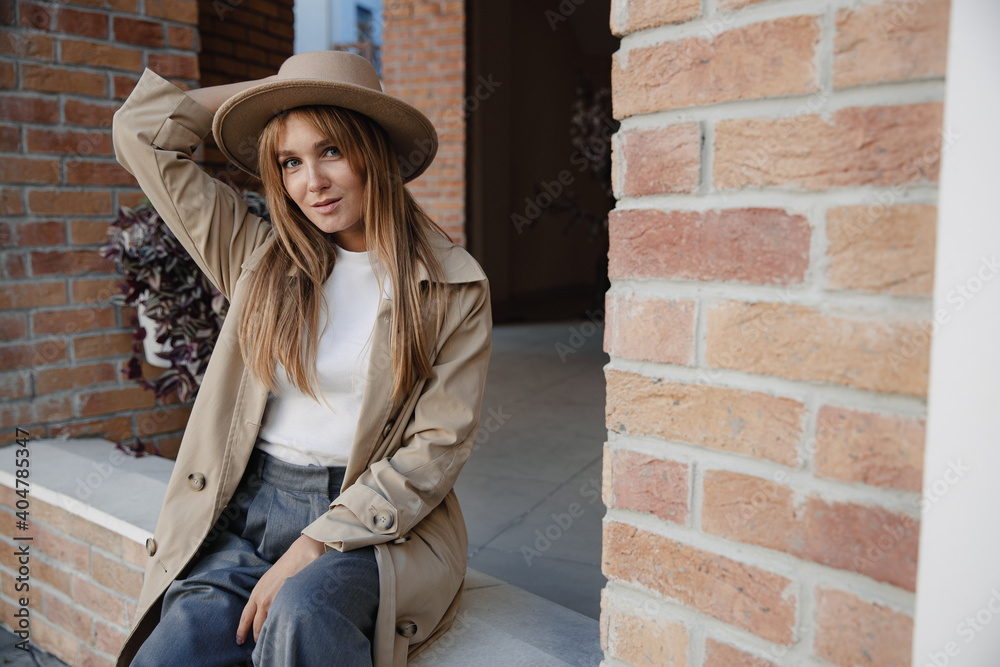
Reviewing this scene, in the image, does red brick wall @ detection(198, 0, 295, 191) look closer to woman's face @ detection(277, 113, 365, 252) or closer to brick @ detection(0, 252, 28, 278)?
brick @ detection(0, 252, 28, 278)

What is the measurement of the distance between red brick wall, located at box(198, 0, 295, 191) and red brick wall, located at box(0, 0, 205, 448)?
2.36ft

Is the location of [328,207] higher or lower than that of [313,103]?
lower

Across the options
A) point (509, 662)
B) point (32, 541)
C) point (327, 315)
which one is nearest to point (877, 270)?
point (509, 662)

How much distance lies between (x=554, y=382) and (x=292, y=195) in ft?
11.4

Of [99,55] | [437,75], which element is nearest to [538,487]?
[99,55]

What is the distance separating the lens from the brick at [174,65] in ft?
8.66

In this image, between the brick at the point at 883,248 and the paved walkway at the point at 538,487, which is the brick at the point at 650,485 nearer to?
the brick at the point at 883,248

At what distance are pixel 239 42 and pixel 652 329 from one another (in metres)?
3.64

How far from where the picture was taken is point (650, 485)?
86cm

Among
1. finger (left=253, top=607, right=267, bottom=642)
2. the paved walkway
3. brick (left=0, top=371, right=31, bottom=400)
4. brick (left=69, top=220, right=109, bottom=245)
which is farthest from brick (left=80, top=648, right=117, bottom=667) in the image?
brick (left=69, top=220, right=109, bottom=245)

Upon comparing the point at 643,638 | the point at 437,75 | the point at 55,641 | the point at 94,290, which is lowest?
the point at 55,641

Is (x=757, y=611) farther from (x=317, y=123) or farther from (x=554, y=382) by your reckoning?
(x=554, y=382)

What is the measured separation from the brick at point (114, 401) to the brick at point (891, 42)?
8.50ft

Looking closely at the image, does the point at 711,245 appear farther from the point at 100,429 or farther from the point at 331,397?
the point at 100,429
